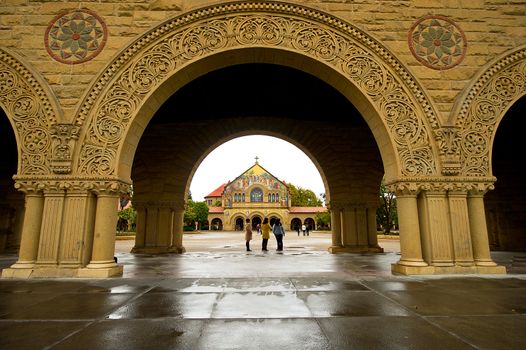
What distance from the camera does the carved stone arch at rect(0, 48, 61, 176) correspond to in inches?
223

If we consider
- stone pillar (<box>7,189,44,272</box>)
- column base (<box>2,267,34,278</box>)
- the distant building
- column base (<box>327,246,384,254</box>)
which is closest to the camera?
column base (<box>2,267,34,278</box>)

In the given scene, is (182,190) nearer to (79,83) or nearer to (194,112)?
(194,112)

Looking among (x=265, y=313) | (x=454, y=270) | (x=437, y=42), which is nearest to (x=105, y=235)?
A: (x=265, y=313)

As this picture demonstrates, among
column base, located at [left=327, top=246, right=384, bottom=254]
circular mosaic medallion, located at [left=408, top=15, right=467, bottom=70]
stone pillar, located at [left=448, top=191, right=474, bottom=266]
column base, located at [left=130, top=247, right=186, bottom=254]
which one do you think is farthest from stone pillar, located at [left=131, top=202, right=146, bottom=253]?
circular mosaic medallion, located at [left=408, top=15, right=467, bottom=70]

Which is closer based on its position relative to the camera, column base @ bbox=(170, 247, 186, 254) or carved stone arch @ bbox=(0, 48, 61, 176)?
carved stone arch @ bbox=(0, 48, 61, 176)

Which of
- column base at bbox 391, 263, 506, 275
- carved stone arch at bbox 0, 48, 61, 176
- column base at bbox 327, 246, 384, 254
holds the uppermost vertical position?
carved stone arch at bbox 0, 48, 61, 176

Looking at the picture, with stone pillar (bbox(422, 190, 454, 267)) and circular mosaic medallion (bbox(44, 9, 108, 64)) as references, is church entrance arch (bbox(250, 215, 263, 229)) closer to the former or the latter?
stone pillar (bbox(422, 190, 454, 267))

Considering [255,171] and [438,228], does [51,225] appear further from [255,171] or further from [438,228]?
[255,171]

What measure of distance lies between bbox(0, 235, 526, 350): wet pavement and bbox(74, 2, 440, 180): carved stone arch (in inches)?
89.7

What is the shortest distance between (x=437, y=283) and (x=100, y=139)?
662 centimetres

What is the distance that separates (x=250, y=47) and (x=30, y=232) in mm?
5645

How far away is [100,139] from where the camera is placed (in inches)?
229

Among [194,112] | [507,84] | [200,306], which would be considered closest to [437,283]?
[200,306]

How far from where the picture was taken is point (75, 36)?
612 cm
